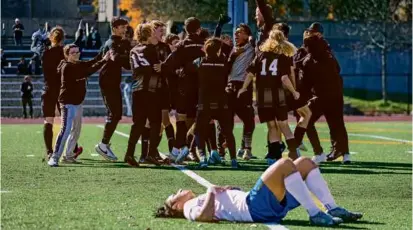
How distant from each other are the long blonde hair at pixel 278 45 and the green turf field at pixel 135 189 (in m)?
1.69

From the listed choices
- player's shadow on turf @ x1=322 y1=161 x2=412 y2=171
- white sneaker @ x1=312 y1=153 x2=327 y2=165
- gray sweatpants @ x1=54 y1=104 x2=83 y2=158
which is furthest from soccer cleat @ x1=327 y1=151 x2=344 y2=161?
gray sweatpants @ x1=54 y1=104 x2=83 y2=158

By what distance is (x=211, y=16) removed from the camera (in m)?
64.0

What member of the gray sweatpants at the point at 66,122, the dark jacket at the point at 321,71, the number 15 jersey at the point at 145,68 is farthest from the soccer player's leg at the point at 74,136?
the dark jacket at the point at 321,71

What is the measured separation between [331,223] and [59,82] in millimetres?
10133

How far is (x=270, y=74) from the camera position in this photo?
18469 mm

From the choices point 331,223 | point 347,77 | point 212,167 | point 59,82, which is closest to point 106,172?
point 212,167

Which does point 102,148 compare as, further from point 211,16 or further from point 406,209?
point 211,16

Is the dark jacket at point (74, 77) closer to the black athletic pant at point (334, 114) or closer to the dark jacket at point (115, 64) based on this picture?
the dark jacket at point (115, 64)

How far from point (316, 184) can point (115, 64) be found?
892 cm

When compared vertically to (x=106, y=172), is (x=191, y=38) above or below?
above

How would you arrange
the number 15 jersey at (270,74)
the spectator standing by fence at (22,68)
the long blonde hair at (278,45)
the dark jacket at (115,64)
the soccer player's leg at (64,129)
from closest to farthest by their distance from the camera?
the long blonde hair at (278,45) → the number 15 jersey at (270,74) → the soccer player's leg at (64,129) → the dark jacket at (115,64) → the spectator standing by fence at (22,68)

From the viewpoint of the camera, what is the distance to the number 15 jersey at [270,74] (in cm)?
1836

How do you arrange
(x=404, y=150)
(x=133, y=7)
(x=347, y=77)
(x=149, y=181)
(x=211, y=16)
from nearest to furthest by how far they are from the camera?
(x=149, y=181) → (x=404, y=150) → (x=347, y=77) → (x=211, y=16) → (x=133, y=7)

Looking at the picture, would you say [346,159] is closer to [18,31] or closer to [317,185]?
[317,185]
